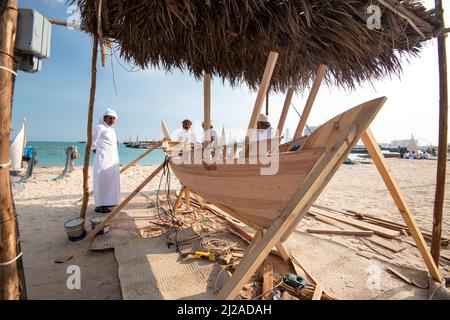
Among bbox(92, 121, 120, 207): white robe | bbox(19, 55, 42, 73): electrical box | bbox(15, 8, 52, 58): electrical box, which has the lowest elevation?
bbox(92, 121, 120, 207): white robe

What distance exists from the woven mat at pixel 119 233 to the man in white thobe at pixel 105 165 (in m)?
0.41

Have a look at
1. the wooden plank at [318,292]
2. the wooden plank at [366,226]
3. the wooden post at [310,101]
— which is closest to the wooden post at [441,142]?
the wooden plank at [366,226]

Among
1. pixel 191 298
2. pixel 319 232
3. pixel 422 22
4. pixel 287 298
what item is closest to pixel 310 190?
pixel 287 298

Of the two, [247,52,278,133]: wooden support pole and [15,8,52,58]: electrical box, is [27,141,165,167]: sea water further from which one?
[247,52,278,133]: wooden support pole

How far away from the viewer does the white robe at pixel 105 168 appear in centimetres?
354

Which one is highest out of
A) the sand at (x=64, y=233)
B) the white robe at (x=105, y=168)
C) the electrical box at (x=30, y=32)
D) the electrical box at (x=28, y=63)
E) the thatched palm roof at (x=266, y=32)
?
the thatched palm roof at (x=266, y=32)

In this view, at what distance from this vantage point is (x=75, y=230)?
8.47 feet

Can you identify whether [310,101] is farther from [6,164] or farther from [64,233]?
[64,233]

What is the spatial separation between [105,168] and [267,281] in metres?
3.24

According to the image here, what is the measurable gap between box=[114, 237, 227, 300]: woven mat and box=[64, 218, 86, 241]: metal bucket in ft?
2.17

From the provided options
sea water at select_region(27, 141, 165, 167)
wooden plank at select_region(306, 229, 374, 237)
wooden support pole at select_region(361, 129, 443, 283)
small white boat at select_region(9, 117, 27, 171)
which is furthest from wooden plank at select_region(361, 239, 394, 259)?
small white boat at select_region(9, 117, 27, 171)

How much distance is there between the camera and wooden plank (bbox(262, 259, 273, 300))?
5.45 feet

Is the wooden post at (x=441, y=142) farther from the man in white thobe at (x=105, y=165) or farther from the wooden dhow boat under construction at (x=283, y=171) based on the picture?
the man in white thobe at (x=105, y=165)

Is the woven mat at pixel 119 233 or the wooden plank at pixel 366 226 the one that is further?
the wooden plank at pixel 366 226
